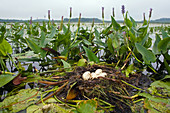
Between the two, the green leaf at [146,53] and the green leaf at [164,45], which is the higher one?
the green leaf at [164,45]

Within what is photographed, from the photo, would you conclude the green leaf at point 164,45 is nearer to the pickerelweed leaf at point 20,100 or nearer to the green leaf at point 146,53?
the green leaf at point 146,53

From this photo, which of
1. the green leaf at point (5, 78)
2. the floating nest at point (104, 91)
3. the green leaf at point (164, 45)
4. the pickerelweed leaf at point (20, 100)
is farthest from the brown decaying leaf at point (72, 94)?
the green leaf at point (164, 45)

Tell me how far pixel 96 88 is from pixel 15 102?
1.67 ft

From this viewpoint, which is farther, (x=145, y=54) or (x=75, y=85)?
(x=145, y=54)

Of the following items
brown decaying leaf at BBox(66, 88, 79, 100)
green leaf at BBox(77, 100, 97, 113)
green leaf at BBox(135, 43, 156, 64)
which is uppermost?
green leaf at BBox(135, 43, 156, 64)

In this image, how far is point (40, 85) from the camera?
1.23m

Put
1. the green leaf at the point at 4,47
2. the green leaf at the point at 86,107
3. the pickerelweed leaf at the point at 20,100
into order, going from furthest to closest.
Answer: the green leaf at the point at 4,47
the pickerelweed leaf at the point at 20,100
the green leaf at the point at 86,107

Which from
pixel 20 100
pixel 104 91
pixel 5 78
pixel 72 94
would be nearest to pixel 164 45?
pixel 104 91

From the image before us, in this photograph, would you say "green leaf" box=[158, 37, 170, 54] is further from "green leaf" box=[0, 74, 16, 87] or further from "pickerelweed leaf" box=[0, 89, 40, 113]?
"green leaf" box=[0, 74, 16, 87]

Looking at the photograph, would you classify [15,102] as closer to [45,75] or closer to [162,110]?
[45,75]

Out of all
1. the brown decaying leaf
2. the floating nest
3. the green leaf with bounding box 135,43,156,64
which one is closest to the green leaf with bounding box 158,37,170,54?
the green leaf with bounding box 135,43,156,64

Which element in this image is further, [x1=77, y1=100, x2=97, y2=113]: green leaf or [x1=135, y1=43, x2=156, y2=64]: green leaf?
[x1=135, y1=43, x2=156, y2=64]: green leaf

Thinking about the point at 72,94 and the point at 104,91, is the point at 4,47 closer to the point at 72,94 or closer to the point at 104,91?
the point at 72,94

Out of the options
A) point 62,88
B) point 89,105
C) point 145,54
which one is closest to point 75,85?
point 62,88
